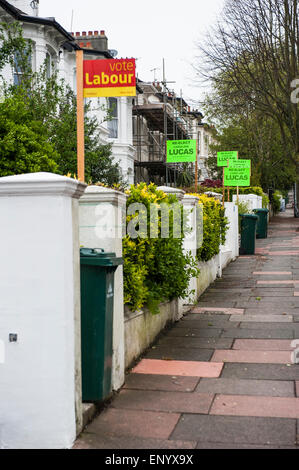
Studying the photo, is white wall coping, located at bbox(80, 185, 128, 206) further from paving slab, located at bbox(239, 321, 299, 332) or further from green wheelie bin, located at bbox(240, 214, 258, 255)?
green wheelie bin, located at bbox(240, 214, 258, 255)

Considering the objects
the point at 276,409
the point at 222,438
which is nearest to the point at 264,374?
the point at 276,409

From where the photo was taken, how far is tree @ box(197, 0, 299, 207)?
24141 mm

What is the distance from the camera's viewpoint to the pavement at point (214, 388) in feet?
13.5

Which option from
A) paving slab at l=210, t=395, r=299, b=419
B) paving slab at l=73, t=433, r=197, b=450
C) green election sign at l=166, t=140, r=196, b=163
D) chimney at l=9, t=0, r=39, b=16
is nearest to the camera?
paving slab at l=73, t=433, r=197, b=450

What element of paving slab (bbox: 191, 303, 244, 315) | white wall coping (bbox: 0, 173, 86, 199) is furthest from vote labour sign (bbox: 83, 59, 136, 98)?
paving slab (bbox: 191, 303, 244, 315)

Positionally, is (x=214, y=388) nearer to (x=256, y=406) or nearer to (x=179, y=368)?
(x=256, y=406)

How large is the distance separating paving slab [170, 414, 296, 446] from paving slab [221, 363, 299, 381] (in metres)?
1.07

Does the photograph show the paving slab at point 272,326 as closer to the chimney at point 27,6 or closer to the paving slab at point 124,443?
the paving slab at point 124,443
